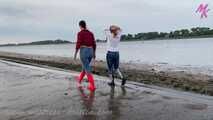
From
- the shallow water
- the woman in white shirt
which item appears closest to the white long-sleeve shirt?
the woman in white shirt

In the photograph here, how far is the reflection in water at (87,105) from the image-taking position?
27.6ft

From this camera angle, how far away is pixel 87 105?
9.70 meters

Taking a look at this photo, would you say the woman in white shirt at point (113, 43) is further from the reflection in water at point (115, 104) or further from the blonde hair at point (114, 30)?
the reflection in water at point (115, 104)

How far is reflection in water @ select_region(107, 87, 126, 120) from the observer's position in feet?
27.7

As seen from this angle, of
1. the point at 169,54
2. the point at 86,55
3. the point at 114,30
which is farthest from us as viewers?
the point at 169,54

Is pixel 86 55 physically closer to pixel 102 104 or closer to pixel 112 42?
pixel 112 42

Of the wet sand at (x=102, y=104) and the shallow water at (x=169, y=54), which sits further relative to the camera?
the shallow water at (x=169, y=54)

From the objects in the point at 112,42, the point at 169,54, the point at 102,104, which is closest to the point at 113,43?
the point at 112,42

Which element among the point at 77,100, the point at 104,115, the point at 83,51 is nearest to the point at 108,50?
the point at 83,51

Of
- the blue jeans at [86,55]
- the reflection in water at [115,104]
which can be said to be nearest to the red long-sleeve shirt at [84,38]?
the blue jeans at [86,55]

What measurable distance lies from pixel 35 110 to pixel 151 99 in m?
3.11

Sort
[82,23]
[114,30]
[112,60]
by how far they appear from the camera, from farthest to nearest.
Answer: [112,60] < [114,30] < [82,23]

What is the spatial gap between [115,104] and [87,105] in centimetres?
69

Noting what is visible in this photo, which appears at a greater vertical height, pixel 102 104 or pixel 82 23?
pixel 82 23
